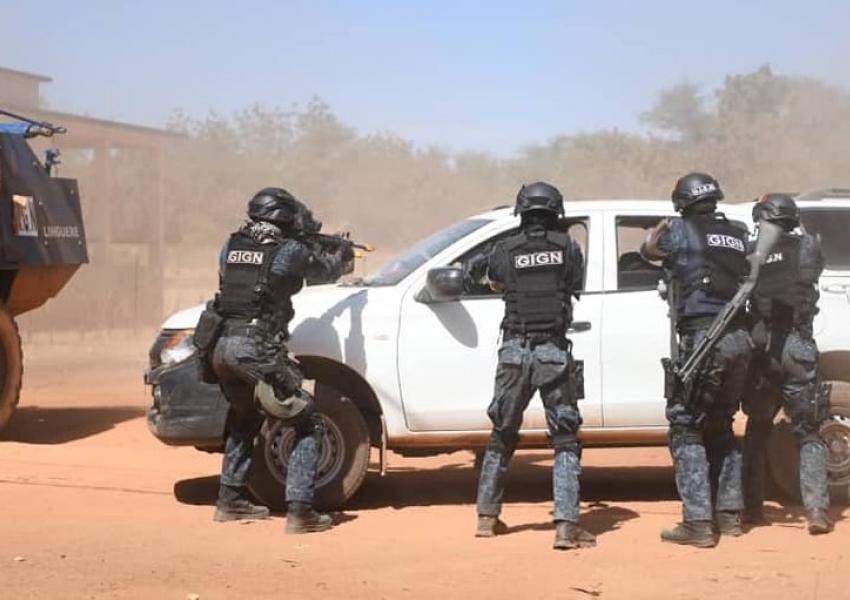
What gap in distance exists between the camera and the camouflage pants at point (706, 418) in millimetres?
6512

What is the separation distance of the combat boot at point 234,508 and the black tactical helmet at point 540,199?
2320 mm

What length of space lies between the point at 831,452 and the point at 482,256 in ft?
8.08

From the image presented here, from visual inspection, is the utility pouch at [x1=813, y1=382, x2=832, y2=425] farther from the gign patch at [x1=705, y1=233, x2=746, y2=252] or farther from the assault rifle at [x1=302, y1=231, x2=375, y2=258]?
the assault rifle at [x1=302, y1=231, x2=375, y2=258]

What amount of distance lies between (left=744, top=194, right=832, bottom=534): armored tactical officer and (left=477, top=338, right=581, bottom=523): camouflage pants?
1.18 metres

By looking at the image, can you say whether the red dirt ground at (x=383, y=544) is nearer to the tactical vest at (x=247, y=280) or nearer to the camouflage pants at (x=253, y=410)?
the camouflage pants at (x=253, y=410)

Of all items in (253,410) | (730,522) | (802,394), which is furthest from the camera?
(253,410)

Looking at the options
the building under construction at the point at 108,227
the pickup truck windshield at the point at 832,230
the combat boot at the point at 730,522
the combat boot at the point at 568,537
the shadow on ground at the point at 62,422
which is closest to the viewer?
the combat boot at the point at 568,537

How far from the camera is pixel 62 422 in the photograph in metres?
12.1

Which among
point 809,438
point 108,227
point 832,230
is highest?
point 108,227

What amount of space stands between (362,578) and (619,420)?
2219 mm

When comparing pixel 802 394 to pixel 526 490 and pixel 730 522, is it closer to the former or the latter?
pixel 730 522

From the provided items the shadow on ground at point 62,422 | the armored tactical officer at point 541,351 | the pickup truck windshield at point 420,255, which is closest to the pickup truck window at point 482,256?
the pickup truck windshield at point 420,255

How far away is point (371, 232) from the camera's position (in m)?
42.9

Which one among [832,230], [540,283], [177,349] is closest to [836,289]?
[832,230]
